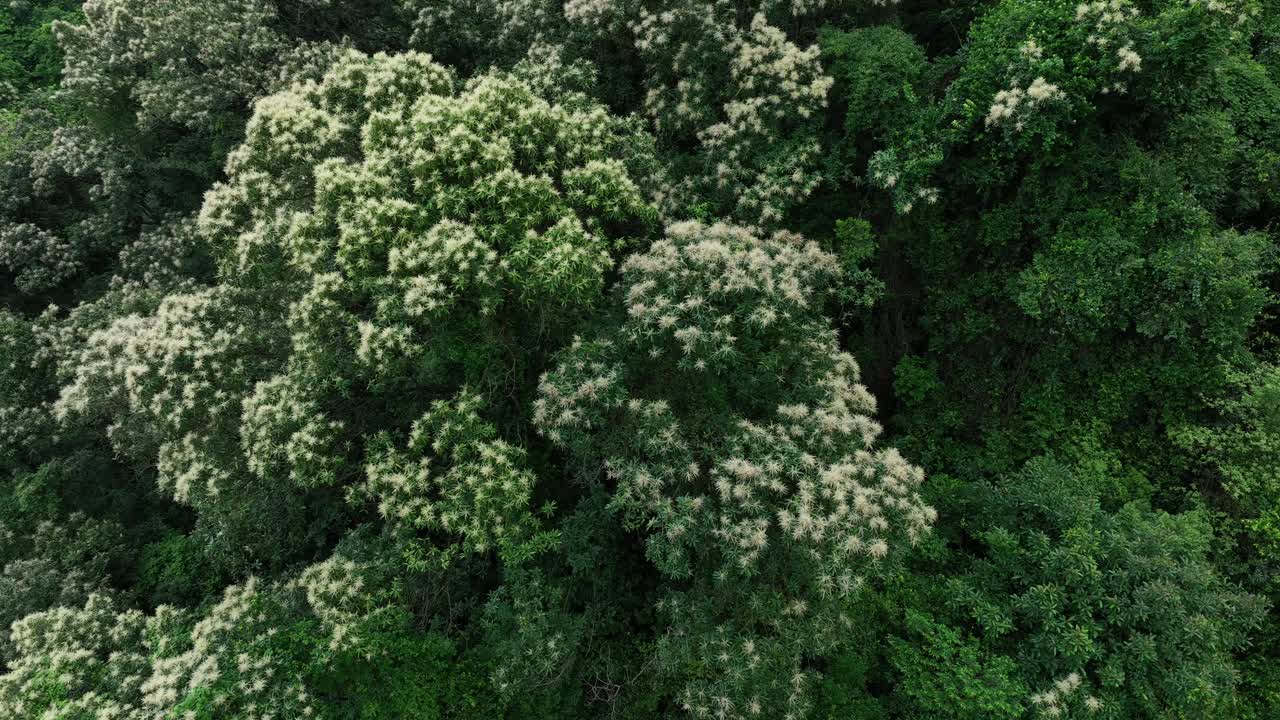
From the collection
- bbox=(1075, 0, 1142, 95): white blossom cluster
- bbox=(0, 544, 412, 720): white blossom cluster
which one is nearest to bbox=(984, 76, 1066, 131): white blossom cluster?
bbox=(1075, 0, 1142, 95): white blossom cluster

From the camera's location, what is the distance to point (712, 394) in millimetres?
9016

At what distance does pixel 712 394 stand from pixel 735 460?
122 cm

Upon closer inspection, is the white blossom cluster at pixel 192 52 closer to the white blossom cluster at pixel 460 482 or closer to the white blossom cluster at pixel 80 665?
the white blossom cluster at pixel 80 665

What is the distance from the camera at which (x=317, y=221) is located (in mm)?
9789

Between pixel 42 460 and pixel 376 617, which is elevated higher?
pixel 376 617

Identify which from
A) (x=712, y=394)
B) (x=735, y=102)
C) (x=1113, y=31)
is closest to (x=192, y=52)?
(x=735, y=102)

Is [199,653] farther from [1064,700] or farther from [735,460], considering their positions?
[1064,700]

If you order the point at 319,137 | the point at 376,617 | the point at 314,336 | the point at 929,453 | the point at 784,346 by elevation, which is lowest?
the point at 376,617

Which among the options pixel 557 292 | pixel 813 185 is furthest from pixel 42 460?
pixel 813 185

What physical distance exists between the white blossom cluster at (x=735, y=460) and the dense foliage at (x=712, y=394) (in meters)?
A: 0.08

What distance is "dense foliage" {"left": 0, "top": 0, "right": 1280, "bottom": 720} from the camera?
334 inches

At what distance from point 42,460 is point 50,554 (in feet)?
11.4

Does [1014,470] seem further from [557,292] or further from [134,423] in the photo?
[134,423]

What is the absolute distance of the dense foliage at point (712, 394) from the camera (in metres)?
8.48
